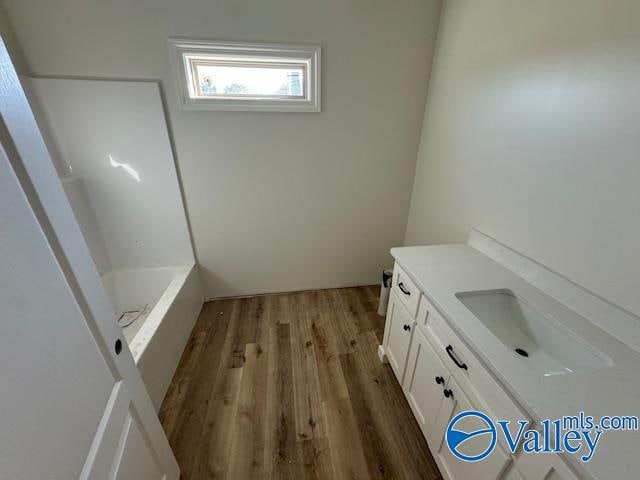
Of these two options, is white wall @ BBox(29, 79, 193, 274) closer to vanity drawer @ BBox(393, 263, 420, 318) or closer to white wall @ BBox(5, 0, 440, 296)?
white wall @ BBox(5, 0, 440, 296)

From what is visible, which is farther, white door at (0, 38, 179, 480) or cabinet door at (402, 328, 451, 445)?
cabinet door at (402, 328, 451, 445)

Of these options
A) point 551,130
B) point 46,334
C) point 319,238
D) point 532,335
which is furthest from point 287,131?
point 532,335

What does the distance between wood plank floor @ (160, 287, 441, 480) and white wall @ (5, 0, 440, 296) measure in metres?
0.53

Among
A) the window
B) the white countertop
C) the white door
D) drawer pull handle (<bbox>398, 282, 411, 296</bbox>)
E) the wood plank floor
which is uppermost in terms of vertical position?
the window

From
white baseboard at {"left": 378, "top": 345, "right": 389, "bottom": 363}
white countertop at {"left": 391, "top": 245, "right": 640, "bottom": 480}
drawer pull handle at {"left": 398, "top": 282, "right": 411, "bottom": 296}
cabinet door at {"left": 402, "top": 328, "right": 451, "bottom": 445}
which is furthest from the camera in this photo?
white baseboard at {"left": 378, "top": 345, "right": 389, "bottom": 363}

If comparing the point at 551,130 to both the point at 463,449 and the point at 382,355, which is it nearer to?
the point at 463,449

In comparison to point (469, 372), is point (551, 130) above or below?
above

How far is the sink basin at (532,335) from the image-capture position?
3.19 ft

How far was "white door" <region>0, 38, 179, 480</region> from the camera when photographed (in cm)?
47

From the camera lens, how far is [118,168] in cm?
188

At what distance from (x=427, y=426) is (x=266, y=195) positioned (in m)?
1.83

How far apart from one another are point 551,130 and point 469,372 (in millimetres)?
1093

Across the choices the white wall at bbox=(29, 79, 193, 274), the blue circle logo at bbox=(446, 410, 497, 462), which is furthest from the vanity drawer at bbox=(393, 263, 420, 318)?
the white wall at bbox=(29, 79, 193, 274)

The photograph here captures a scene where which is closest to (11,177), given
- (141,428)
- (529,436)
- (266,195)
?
(141,428)
